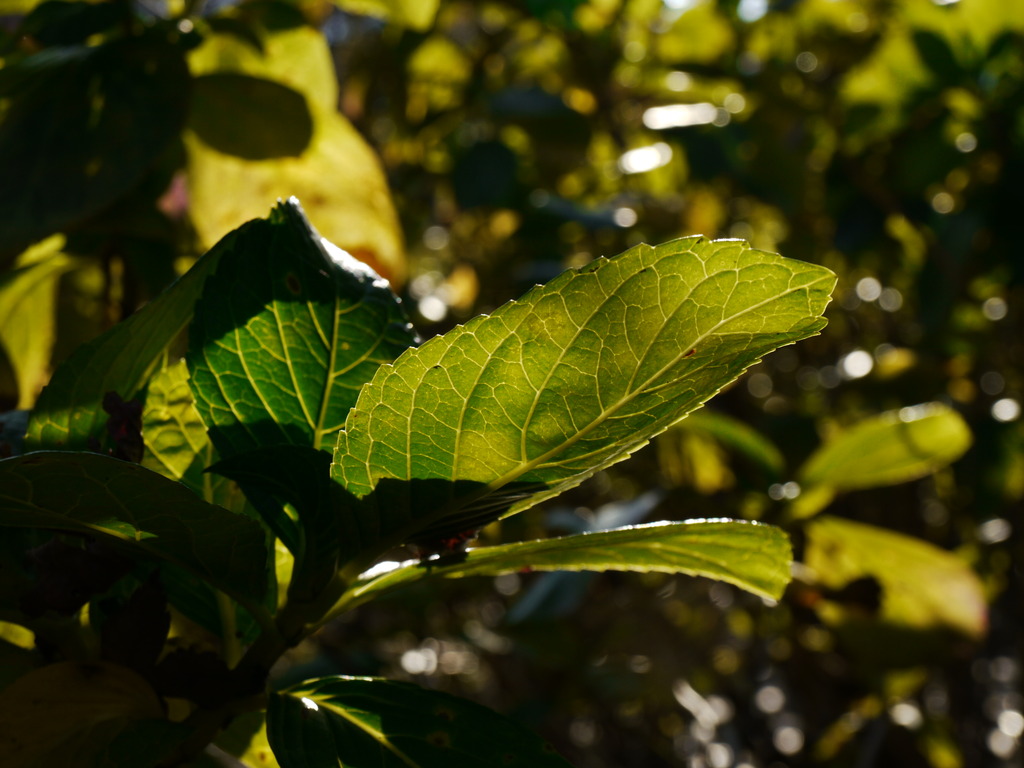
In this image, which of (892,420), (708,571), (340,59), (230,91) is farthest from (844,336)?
(708,571)

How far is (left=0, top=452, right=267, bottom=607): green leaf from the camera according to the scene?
0.35 m

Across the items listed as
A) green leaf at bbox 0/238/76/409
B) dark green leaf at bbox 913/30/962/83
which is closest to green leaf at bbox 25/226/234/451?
green leaf at bbox 0/238/76/409

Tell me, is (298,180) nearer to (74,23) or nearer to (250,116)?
(250,116)

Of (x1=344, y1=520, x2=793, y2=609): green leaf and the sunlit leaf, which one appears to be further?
the sunlit leaf

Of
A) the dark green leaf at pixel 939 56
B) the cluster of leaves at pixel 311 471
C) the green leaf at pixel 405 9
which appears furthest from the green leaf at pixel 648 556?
the dark green leaf at pixel 939 56

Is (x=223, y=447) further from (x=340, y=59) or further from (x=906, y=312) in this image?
(x=340, y=59)

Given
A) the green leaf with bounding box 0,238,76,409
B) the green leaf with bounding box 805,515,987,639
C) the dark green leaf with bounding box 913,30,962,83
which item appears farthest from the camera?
the dark green leaf with bounding box 913,30,962,83

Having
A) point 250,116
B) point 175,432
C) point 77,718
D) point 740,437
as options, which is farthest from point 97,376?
point 740,437

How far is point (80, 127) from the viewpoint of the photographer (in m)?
0.71

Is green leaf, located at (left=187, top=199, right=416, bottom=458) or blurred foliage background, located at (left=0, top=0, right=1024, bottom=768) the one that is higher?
green leaf, located at (left=187, top=199, right=416, bottom=458)

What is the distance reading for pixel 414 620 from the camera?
172cm

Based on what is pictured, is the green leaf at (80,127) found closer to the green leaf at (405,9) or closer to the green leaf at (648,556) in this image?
the green leaf at (405,9)

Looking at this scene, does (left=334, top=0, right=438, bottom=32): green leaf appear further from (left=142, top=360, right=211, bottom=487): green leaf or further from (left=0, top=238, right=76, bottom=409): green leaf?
(left=142, top=360, right=211, bottom=487): green leaf

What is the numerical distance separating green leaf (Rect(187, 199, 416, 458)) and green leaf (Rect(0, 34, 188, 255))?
304 mm
